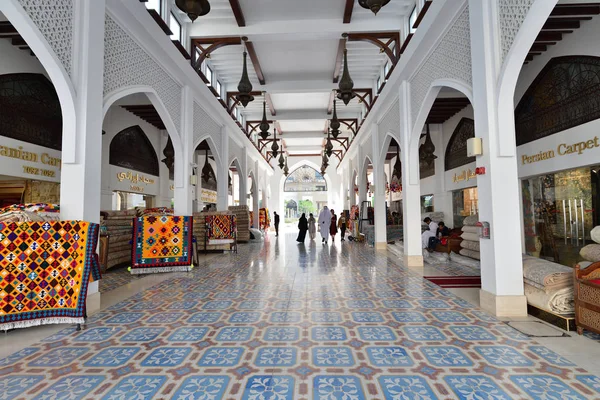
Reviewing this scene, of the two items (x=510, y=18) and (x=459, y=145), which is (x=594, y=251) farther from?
(x=459, y=145)

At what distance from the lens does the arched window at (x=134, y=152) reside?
9398mm

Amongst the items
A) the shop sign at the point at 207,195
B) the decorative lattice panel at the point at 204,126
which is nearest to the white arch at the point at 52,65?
the decorative lattice panel at the point at 204,126

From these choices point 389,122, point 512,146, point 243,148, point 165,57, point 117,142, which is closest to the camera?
point 512,146

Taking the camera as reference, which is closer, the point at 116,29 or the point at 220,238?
the point at 116,29

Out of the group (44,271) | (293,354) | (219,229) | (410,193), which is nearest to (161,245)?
(219,229)

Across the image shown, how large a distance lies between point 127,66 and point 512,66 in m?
4.84

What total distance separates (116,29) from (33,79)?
3.59m

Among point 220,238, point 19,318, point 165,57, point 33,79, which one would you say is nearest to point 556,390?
point 19,318

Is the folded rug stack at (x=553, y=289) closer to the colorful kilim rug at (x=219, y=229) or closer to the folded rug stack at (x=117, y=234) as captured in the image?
the folded rug stack at (x=117, y=234)

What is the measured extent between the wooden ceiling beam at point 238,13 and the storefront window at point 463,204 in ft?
23.0

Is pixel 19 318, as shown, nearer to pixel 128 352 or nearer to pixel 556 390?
pixel 128 352

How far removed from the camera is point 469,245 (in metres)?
6.87

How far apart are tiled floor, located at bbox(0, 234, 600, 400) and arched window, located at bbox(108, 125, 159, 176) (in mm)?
6710

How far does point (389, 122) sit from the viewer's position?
806 centimetres
